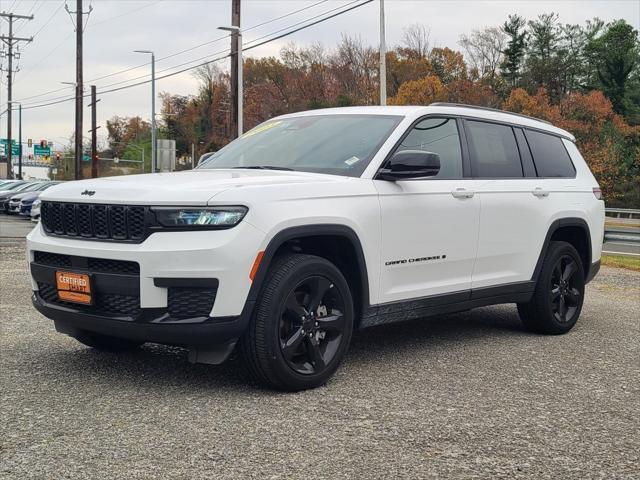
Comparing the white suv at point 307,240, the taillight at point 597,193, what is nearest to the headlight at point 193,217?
the white suv at point 307,240

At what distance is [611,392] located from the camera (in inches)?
199

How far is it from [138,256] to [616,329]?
489cm

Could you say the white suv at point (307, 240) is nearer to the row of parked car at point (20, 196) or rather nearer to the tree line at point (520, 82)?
the row of parked car at point (20, 196)

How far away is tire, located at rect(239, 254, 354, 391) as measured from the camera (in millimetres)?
4531

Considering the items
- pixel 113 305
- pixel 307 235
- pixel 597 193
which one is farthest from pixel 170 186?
pixel 597 193

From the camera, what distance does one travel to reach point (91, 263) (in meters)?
4.59

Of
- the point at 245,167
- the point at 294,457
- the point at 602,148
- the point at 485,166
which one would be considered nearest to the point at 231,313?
the point at 294,457

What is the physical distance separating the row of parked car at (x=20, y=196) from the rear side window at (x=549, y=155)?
71.3 feet

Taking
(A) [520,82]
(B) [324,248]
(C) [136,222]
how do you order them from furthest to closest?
1. (A) [520,82]
2. (B) [324,248]
3. (C) [136,222]

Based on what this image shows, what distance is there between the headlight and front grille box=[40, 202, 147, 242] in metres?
0.11

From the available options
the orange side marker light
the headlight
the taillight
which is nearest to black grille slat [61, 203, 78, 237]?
the headlight

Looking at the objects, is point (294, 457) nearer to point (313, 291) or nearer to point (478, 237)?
point (313, 291)

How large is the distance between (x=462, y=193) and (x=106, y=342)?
272 centimetres

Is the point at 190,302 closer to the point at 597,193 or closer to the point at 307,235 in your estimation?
→ the point at 307,235
